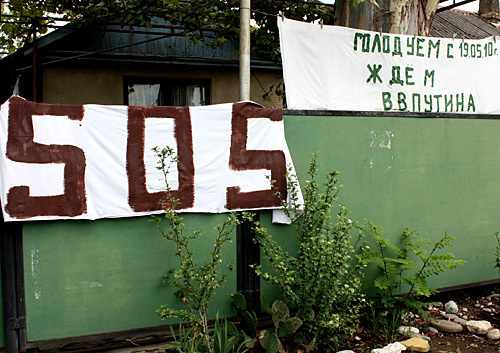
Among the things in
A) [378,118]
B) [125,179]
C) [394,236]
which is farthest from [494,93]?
[125,179]

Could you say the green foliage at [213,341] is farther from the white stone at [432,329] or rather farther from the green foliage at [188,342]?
the white stone at [432,329]

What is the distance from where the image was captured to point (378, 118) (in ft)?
15.5

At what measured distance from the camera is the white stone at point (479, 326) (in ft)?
14.7

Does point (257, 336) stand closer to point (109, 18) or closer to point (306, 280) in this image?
point (306, 280)

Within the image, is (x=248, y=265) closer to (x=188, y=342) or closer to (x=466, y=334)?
(x=188, y=342)

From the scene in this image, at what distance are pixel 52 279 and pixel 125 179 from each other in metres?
0.90

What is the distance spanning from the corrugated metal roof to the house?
7410 millimetres

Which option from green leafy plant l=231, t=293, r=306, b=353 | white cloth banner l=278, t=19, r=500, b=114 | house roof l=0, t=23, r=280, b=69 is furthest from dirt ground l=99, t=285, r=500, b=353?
house roof l=0, t=23, r=280, b=69

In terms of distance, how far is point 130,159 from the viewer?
379 centimetres

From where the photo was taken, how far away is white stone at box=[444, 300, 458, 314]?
4918mm

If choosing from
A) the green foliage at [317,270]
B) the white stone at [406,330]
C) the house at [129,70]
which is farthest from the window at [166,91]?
the white stone at [406,330]

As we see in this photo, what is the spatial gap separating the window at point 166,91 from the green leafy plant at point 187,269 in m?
6.35

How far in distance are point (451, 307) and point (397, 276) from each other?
0.81m

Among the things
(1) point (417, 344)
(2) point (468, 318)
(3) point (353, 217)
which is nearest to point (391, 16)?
(3) point (353, 217)
